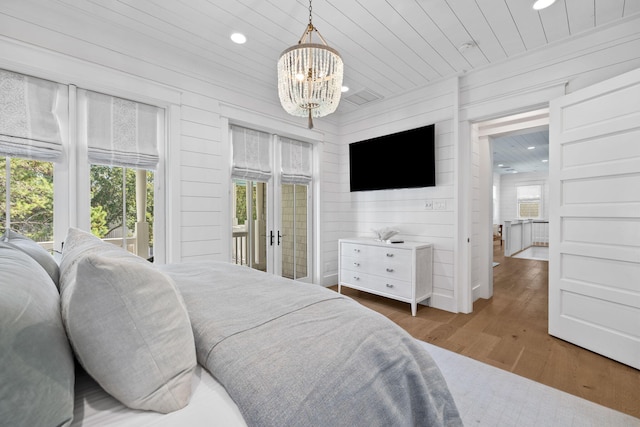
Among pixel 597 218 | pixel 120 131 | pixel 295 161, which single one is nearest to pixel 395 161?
pixel 295 161

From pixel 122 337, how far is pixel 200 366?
0.29 meters

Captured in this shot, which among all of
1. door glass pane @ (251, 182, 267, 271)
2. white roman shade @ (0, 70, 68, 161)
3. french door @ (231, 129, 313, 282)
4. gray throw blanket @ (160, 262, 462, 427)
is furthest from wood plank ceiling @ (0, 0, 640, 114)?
gray throw blanket @ (160, 262, 462, 427)

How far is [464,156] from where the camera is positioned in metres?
3.27

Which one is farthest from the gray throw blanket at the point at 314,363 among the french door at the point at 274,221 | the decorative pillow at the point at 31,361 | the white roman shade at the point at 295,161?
the white roman shade at the point at 295,161

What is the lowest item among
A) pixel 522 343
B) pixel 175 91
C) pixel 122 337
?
pixel 522 343

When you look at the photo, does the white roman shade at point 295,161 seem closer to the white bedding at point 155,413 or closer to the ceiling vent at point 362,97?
the ceiling vent at point 362,97

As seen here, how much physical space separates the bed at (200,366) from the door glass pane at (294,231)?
3017 millimetres

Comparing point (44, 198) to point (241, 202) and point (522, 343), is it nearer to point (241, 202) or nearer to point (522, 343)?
point (241, 202)

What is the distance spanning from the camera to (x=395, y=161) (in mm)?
3766

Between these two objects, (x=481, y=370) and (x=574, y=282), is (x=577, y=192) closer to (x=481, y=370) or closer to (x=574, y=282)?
(x=574, y=282)

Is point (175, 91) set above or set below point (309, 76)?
above

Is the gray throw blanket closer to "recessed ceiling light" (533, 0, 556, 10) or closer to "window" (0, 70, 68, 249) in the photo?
"window" (0, 70, 68, 249)

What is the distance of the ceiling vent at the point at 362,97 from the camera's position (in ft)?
12.2

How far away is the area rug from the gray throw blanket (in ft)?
2.99
